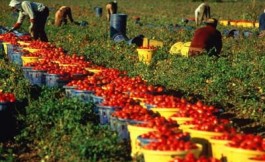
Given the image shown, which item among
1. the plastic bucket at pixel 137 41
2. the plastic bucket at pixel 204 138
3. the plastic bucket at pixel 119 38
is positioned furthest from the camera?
the plastic bucket at pixel 119 38

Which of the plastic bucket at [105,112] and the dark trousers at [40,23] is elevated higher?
the dark trousers at [40,23]

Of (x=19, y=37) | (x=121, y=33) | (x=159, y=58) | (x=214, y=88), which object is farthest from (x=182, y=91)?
(x=121, y=33)

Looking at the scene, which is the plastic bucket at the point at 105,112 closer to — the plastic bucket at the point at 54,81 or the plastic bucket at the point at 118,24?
the plastic bucket at the point at 54,81

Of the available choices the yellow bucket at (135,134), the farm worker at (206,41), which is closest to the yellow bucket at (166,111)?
the yellow bucket at (135,134)

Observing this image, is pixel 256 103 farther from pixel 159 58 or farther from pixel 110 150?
pixel 159 58

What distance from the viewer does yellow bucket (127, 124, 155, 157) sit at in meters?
6.63

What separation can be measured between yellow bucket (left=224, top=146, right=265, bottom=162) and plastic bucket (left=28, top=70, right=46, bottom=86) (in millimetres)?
5677

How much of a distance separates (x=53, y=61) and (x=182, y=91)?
2.93 metres

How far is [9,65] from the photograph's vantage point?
45.0 feet

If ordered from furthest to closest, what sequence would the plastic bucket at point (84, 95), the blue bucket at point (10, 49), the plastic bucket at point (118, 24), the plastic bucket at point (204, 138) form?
the plastic bucket at point (118, 24), the blue bucket at point (10, 49), the plastic bucket at point (84, 95), the plastic bucket at point (204, 138)

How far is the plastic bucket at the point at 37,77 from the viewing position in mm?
10875

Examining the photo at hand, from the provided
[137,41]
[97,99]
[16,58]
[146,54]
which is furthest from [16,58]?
[97,99]

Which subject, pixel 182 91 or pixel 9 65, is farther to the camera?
pixel 9 65

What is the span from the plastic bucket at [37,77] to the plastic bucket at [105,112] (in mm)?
2939
